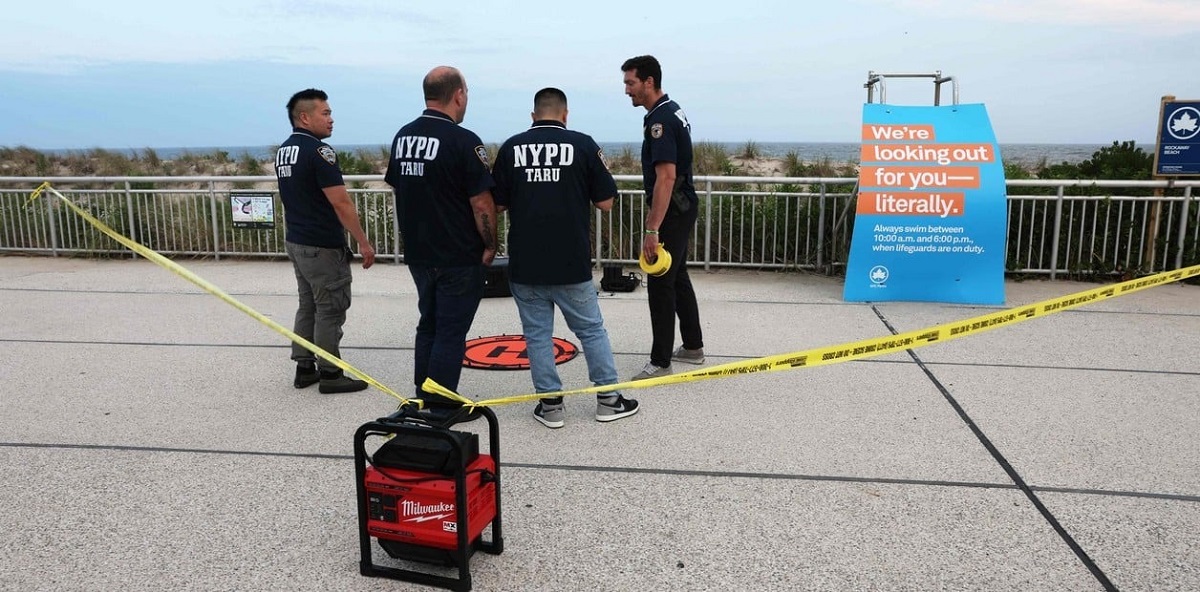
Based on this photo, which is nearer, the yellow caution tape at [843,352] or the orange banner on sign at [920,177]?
the yellow caution tape at [843,352]

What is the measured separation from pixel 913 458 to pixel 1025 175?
28.0ft

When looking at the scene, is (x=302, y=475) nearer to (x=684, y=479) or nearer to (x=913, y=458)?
(x=684, y=479)

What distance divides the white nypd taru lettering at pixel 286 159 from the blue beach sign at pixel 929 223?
4.92 m

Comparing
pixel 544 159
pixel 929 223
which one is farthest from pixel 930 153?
pixel 544 159

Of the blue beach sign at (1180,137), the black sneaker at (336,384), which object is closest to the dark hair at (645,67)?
the black sneaker at (336,384)

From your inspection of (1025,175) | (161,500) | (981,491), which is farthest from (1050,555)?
(1025,175)

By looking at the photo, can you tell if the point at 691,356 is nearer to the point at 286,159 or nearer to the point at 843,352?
the point at 843,352

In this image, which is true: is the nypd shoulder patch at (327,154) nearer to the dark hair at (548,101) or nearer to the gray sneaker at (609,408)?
the dark hair at (548,101)

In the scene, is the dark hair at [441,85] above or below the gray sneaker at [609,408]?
above

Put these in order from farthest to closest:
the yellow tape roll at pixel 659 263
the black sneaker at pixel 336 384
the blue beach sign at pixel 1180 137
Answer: the blue beach sign at pixel 1180 137 < the black sneaker at pixel 336 384 < the yellow tape roll at pixel 659 263

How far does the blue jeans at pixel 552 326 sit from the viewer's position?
4.26 meters

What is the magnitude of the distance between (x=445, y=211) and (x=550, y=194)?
52 cm

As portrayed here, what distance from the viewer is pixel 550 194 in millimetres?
4082

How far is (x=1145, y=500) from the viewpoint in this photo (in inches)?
134
